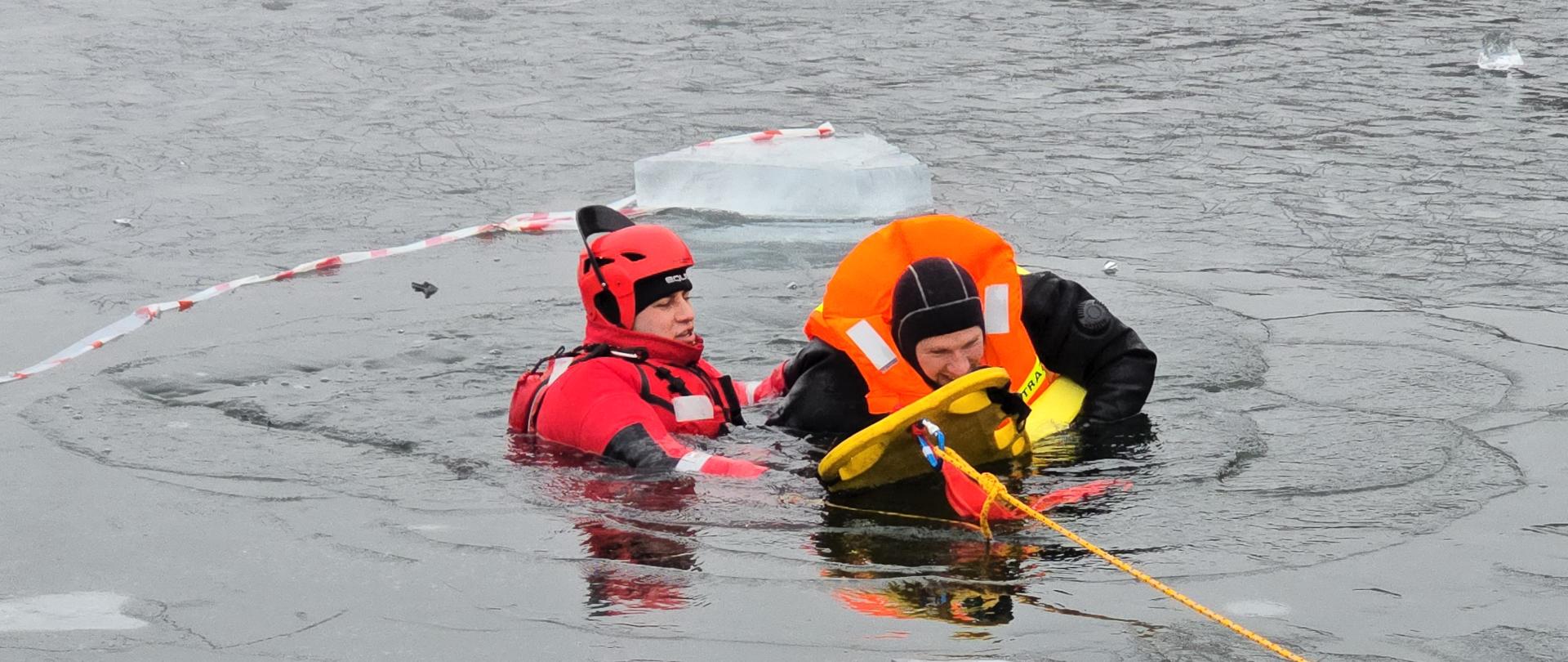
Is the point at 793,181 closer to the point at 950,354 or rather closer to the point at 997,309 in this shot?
the point at 997,309

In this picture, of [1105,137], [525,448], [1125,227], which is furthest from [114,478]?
[1105,137]

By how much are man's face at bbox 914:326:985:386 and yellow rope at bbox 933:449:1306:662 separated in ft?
1.23

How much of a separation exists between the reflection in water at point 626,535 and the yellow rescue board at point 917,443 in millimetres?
470

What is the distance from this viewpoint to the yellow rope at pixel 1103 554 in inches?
152

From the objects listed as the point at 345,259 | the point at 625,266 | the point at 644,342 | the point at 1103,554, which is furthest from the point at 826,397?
the point at 345,259

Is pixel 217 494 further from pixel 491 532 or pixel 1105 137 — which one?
pixel 1105 137

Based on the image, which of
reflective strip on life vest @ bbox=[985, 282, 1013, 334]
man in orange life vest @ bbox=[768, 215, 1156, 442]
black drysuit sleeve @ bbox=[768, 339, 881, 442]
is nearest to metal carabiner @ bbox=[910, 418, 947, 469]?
man in orange life vest @ bbox=[768, 215, 1156, 442]

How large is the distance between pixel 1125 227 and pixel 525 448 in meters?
4.03

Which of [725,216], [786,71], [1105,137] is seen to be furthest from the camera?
[786,71]

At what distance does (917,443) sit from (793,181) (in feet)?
15.2

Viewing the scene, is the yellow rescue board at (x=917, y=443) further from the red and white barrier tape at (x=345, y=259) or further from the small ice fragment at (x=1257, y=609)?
the red and white barrier tape at (x=345, y=259)

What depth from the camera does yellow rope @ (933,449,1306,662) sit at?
3855 millimetres

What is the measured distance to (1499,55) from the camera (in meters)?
12.9

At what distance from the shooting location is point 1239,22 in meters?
15.7
